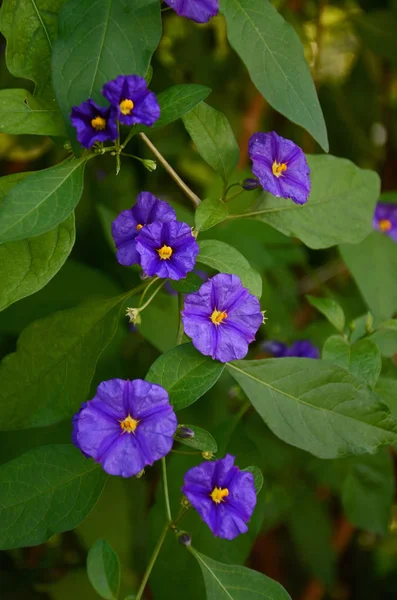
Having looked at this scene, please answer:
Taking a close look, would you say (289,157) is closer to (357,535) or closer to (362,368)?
(362,368)

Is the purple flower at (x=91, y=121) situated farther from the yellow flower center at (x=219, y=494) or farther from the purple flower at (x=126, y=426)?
the yellow flower center at (x=219, y=494)

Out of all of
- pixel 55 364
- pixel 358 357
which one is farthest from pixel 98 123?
pixel 358 357

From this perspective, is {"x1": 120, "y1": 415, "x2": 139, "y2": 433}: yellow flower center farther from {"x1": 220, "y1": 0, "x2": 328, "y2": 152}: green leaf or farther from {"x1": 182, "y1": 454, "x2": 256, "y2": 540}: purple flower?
{"x1": 220, "y1": 0, "x2": 328, "y2": 152}: green leaf

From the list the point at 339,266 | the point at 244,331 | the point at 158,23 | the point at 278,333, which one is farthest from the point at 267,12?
the point at 339,266

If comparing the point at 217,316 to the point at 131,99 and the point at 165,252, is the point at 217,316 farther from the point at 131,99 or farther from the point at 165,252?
the point at 131,99

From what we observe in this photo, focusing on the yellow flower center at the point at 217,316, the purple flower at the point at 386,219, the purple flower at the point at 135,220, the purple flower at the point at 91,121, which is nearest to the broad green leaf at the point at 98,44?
the purple flower at the point at 91,121

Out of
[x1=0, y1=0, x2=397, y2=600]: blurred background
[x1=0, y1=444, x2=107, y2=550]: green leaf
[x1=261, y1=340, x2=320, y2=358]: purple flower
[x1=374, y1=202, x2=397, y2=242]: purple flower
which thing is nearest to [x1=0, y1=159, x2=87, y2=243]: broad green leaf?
[x1=0, y1=444, x2=107, y2=550]: green leaf
